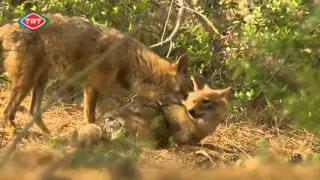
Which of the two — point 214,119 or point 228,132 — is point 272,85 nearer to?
point 214,119

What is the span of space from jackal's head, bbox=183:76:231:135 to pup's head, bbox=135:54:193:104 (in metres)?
0.37

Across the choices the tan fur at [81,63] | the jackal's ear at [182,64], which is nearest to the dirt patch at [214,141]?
the tan fur at [81,63]

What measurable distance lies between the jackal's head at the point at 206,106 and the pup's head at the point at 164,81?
37 cm

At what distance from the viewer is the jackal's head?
8.01 metres

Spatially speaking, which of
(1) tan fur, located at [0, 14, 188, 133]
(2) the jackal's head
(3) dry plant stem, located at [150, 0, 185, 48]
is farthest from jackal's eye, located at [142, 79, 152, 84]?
(2) the jackal's head

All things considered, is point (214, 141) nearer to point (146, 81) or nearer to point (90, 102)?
point (146, 81)

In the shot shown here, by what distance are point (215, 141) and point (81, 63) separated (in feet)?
7.56

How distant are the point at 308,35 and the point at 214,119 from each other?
265 cm

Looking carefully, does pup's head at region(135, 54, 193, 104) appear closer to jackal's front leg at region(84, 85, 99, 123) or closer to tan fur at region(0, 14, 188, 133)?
tan fur at region(0, 14, 188, 133)

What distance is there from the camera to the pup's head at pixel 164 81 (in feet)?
27.8

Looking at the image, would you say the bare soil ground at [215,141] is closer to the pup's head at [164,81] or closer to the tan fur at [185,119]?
the tan fur at [185,119]

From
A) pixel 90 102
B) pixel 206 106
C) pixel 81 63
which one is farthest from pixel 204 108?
pixel 81 63

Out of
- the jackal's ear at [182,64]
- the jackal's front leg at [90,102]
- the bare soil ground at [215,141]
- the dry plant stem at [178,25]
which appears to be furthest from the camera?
the jackal's ear at [182,64]

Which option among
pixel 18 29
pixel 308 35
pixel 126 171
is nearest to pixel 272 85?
pixel 308 35
